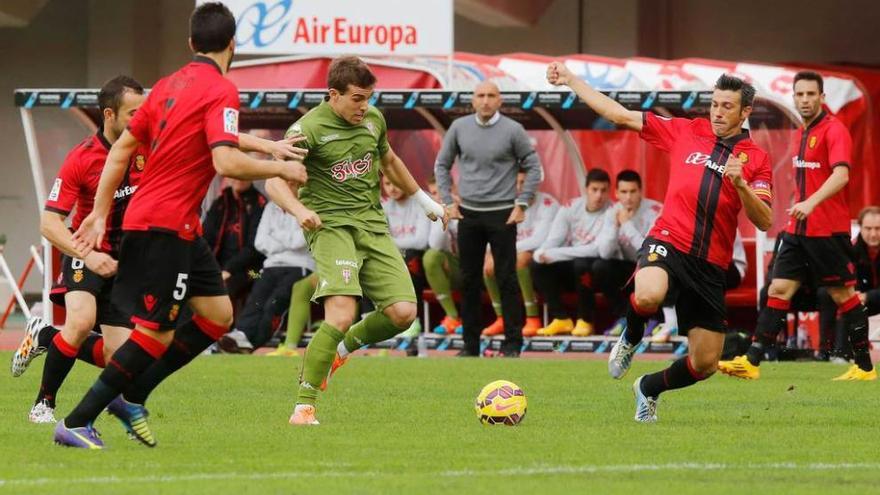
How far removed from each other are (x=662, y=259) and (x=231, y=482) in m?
3.28

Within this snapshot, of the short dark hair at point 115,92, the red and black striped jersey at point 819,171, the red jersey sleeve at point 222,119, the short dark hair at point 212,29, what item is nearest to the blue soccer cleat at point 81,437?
the red jersey sleeve at point 222,119

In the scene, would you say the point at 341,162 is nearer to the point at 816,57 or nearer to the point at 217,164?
the point at 217,164

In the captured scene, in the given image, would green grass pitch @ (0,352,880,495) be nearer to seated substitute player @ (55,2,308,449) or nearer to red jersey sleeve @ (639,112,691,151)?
seated substitute player @ (55,2,308,449)

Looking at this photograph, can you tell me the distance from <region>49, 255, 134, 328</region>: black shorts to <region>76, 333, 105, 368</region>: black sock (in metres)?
0.27

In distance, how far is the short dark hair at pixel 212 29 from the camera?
310 inches

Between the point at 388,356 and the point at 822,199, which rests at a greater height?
the point at 822,199

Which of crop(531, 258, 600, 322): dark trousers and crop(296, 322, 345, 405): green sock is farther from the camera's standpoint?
crop(531, 258, 600, 322): dark trousers

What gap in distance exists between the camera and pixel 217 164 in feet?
24.9

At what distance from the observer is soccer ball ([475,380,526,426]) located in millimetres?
9320

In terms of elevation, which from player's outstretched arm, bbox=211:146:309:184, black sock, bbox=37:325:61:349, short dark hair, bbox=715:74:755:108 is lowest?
black sock, bbox=37:325:61:349

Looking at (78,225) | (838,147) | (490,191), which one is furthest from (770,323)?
(78,225)

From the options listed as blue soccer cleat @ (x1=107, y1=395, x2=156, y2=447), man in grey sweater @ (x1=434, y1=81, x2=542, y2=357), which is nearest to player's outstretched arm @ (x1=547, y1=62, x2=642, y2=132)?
blue soccer cleat @ (x1=107, y1=395, x2=156, y2=447)

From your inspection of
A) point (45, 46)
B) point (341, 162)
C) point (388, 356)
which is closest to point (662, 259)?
point (341, 162)

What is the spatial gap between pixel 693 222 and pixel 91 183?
10.1 ft
